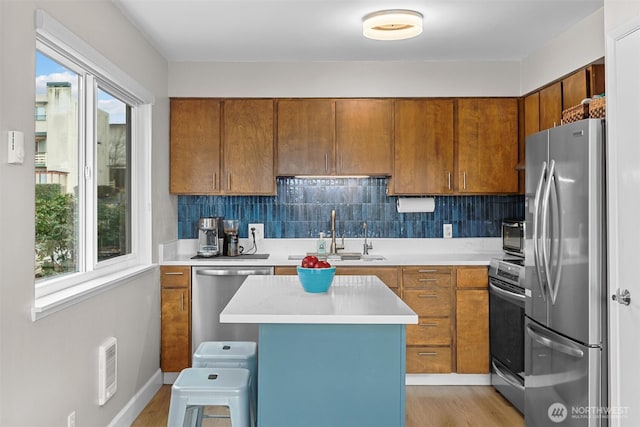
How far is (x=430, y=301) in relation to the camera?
13.4 feet

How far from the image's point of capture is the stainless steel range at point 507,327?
Result: 3479mm

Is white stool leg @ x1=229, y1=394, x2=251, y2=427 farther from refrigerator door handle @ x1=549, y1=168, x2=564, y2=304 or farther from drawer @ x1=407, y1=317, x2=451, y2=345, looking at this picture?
drawer @ x1=407, y1=317, x2=451, y2=345

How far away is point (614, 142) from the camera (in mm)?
2363

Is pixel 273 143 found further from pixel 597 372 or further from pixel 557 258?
pixel 597 372

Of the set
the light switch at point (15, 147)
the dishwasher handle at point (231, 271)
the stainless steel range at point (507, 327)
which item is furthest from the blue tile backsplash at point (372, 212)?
the light switch at point (15, 147)

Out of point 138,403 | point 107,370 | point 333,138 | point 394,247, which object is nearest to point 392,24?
point 333,138

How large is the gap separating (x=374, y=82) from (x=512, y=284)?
1962mm

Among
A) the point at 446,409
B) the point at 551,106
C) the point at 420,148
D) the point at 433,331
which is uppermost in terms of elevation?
the point at 551,106

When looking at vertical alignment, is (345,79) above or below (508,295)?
above

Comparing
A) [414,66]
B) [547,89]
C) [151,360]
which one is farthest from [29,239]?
[547,89]

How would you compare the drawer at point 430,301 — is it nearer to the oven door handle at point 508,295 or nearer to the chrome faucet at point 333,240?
the oven door handle at point 508,295

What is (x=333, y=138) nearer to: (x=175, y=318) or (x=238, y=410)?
(x=175, y=318)

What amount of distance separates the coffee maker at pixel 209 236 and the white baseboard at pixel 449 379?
Answer: 1850 millimetres

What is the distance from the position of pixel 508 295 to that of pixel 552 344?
95 centimetres
